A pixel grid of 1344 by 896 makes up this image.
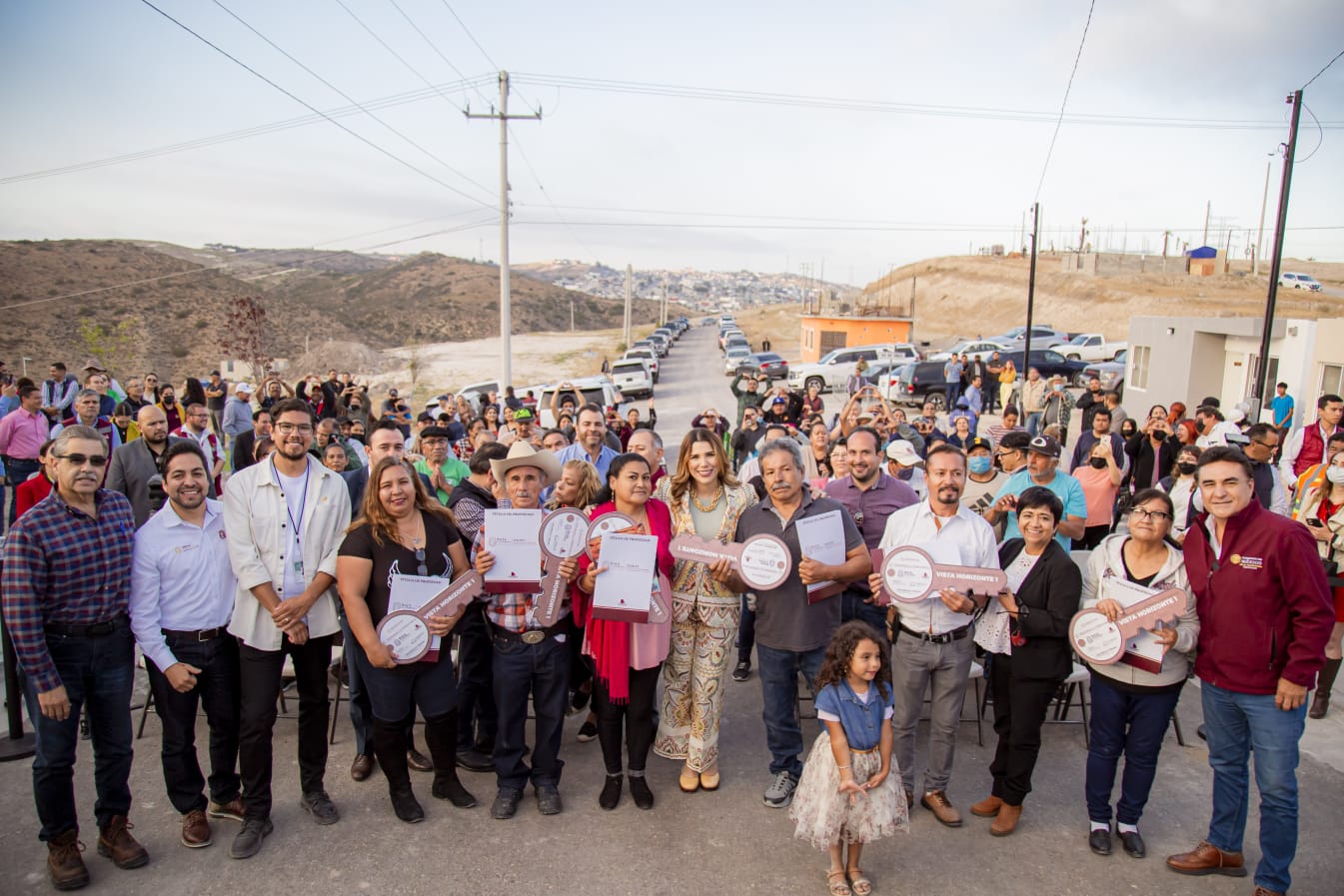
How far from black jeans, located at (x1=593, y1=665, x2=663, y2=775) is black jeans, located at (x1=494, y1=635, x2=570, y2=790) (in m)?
0.25

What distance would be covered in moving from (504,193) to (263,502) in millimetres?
21571

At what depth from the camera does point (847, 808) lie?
3777 mm

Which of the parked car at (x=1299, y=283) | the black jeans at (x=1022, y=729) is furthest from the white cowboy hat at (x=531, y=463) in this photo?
the parked car at (x=1299, y=283)

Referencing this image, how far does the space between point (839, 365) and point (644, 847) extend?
29461mm

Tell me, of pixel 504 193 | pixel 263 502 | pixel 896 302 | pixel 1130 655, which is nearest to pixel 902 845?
pixel 1130 655

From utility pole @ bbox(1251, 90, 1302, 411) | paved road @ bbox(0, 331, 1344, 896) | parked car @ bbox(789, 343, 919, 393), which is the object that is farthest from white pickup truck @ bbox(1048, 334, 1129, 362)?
paved road @ bbox(0, 331, 1344, 896)

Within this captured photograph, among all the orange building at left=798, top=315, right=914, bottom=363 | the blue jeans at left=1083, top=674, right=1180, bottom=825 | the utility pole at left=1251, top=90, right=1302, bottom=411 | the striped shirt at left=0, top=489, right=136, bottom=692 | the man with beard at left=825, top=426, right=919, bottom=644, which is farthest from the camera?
the orange building at left=798, top=315, right=914, bottom=363

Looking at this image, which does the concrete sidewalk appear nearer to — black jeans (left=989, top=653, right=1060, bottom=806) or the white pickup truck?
black jeans (left=989, top=653, right=1060, bottom=806)

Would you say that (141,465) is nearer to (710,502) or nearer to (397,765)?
(397,765)

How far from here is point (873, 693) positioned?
3.88 metres

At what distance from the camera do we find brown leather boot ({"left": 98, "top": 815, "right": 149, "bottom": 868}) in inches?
155

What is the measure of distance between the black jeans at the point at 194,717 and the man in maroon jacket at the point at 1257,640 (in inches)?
198

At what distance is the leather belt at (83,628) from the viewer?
3746 mm

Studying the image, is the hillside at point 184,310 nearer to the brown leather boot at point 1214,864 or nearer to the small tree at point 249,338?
the small tree at point 249,338
